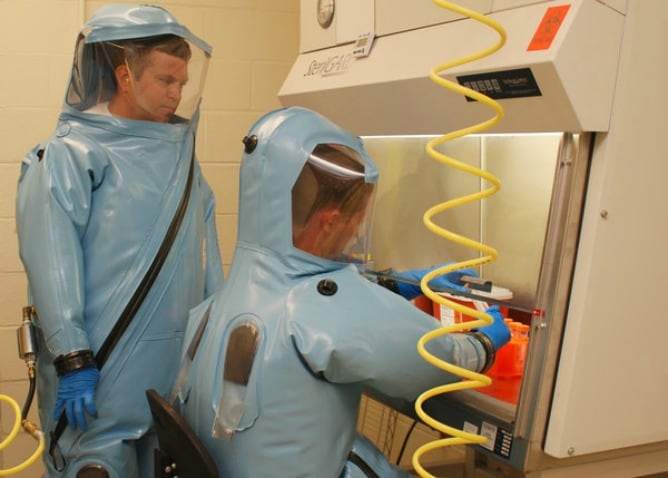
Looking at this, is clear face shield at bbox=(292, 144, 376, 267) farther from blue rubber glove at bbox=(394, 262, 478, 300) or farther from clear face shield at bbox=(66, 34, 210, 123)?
clear face shield at bbox=(66, 34, 210, 123)

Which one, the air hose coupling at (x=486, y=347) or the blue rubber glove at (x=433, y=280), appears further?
the blue rubber glove at (x=433, y=280)

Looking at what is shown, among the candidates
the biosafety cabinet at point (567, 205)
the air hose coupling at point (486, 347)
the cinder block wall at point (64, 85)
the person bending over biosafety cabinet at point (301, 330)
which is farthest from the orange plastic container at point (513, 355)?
the cinder block wall at point (64, 85)

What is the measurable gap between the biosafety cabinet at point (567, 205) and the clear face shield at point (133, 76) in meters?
0.56

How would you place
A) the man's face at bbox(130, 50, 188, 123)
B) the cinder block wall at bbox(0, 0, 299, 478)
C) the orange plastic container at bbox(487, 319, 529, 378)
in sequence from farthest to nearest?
the cinder block wall at bbox(0, 0, 299, 478) < the man's face at bbox(130, 50, 188, 123) < the orange plastic container at bbox(487, 319, 529, 378)

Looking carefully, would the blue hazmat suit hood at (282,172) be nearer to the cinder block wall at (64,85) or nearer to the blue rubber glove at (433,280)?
the blue rubber glove at (433,280)

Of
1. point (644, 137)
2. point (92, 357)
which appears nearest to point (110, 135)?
point (92, 357)

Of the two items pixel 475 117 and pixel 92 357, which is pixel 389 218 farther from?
pixel 92 357

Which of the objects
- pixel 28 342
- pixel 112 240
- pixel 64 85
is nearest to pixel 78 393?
pixel 28 342

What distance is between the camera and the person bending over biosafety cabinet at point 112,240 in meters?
1.79

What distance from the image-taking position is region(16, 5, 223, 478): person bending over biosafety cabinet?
179 centimetres

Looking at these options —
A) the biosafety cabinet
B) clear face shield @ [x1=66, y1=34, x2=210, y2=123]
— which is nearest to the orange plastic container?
the biosafety cabinet

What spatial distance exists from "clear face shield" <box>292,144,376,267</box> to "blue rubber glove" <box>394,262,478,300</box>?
0.43 metres

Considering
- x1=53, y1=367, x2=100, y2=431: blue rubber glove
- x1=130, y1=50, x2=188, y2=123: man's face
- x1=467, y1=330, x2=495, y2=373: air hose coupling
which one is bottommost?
x1=53, y1=367, x2=100, y2=431: blue rubber glove

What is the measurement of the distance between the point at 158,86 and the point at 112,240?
1.35 feet
